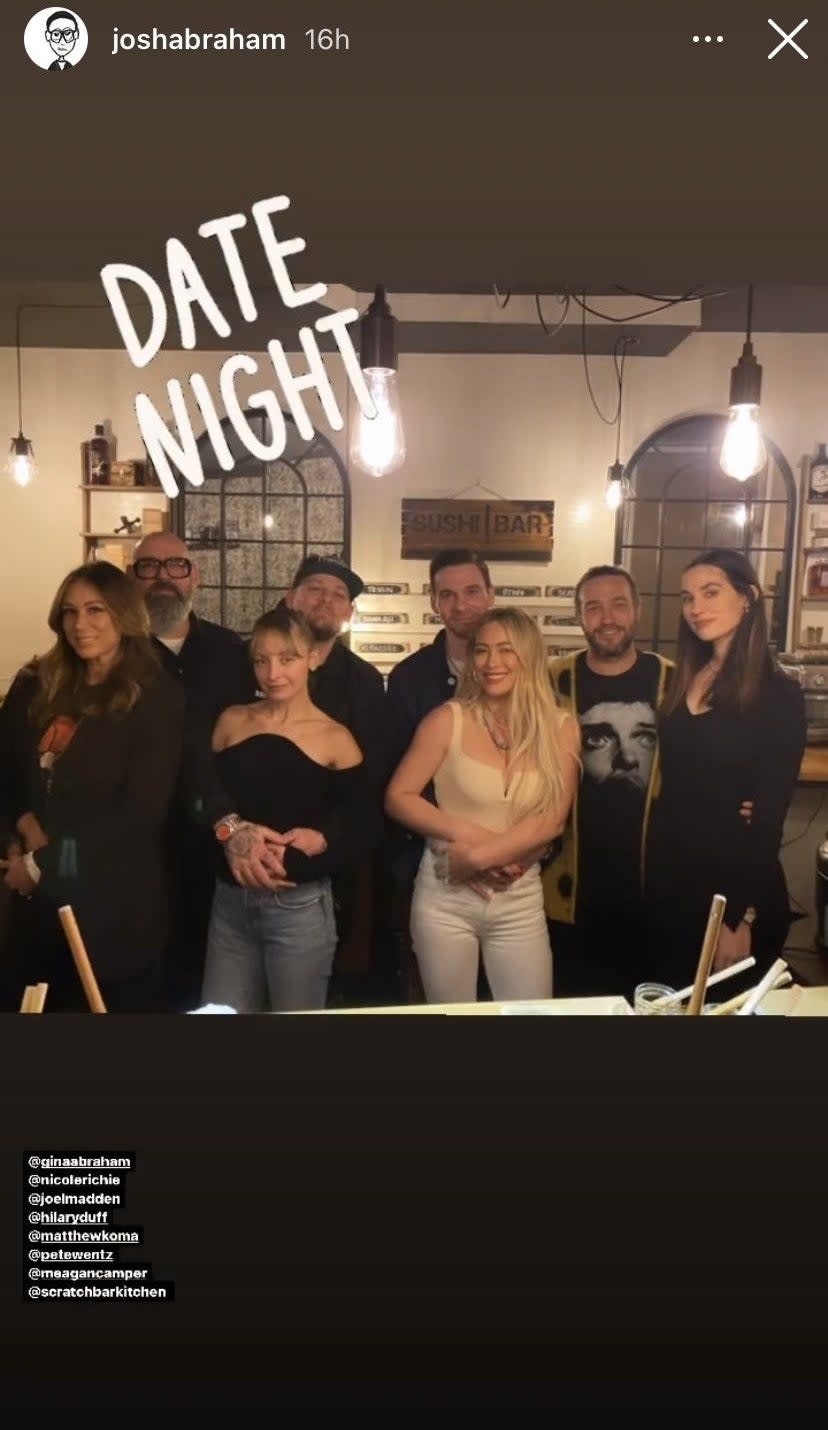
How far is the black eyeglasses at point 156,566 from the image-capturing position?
863mm

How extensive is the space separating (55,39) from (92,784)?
2.21ft

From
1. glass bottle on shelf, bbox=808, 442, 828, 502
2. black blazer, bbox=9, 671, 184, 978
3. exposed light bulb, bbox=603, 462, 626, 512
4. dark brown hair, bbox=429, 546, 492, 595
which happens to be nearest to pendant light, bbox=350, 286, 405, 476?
dark brown hair, bbox=429, 546, 492, 595

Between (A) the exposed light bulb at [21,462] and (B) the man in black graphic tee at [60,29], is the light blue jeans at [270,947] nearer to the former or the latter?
(A) the exposed light bulb at [21,462]

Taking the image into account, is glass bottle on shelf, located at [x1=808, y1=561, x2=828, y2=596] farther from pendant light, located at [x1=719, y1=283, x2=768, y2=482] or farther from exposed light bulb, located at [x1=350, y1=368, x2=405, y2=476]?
exposed light bulb, located at [x1=350, y1=368, x2=405, y2=476]

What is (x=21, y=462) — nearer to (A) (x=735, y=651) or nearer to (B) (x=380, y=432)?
(B) (x=380, y=432)

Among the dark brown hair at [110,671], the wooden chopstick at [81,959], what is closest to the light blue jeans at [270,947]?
the wooden chopstick at [81,959]

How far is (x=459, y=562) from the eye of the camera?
2.93ft

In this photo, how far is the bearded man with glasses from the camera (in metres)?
0.87

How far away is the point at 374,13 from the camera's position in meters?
0.75

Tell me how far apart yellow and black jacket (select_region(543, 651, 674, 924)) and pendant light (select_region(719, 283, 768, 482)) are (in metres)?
0.21

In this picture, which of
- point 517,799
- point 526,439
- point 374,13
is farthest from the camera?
point 517,799

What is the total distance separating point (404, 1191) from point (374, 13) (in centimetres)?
106

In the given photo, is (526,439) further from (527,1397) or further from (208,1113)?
(527,1397)

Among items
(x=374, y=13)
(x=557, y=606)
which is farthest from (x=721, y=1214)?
(x=374, y=13)
